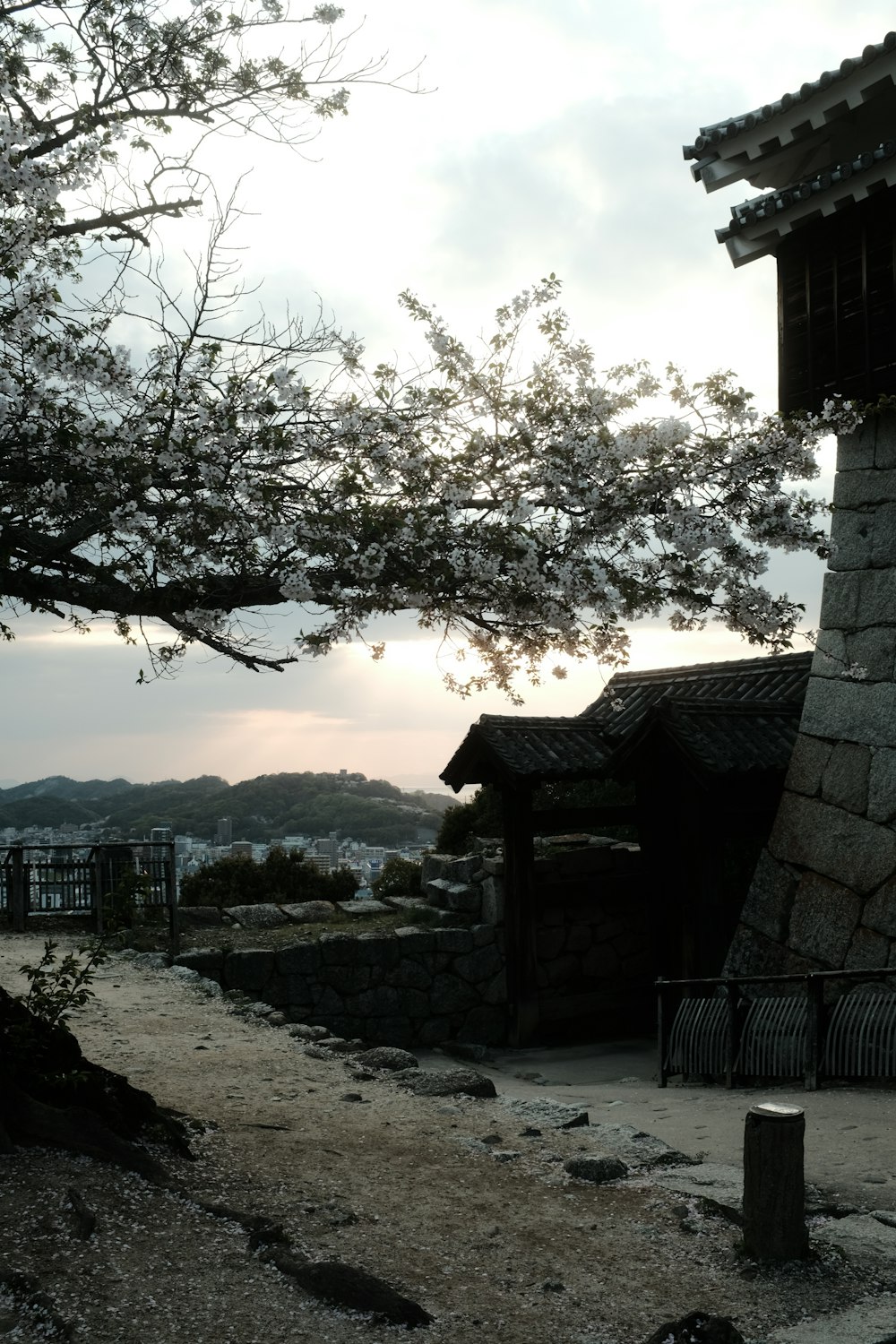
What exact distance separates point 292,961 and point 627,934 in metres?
4.90

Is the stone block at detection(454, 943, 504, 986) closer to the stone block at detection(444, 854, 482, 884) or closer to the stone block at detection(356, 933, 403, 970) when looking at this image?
the stone block at detection(356, 933, 403, 970)

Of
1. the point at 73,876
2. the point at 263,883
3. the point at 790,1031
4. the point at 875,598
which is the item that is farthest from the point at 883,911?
the point at 73,876

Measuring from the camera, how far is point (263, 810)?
2752 cm

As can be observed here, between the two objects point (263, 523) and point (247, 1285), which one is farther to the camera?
point (263, 523)

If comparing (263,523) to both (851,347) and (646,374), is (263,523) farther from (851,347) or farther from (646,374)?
(851,347)

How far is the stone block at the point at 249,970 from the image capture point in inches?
536

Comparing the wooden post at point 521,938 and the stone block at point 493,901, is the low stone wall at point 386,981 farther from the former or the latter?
the wooden post at point 521,938

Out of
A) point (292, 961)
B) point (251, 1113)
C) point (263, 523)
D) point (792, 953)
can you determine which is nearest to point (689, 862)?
point (792, 953)

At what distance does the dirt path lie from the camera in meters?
4.47

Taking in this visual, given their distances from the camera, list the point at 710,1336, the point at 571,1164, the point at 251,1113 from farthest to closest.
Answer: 1. the point at 251,1113
2. the point at 571,1164
3. the point at 710,1336

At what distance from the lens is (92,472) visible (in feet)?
19.5

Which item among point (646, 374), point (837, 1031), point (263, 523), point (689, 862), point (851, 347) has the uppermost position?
point (851, 347)

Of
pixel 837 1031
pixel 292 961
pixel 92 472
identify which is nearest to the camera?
pixel 92 472

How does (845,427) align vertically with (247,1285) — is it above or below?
above
